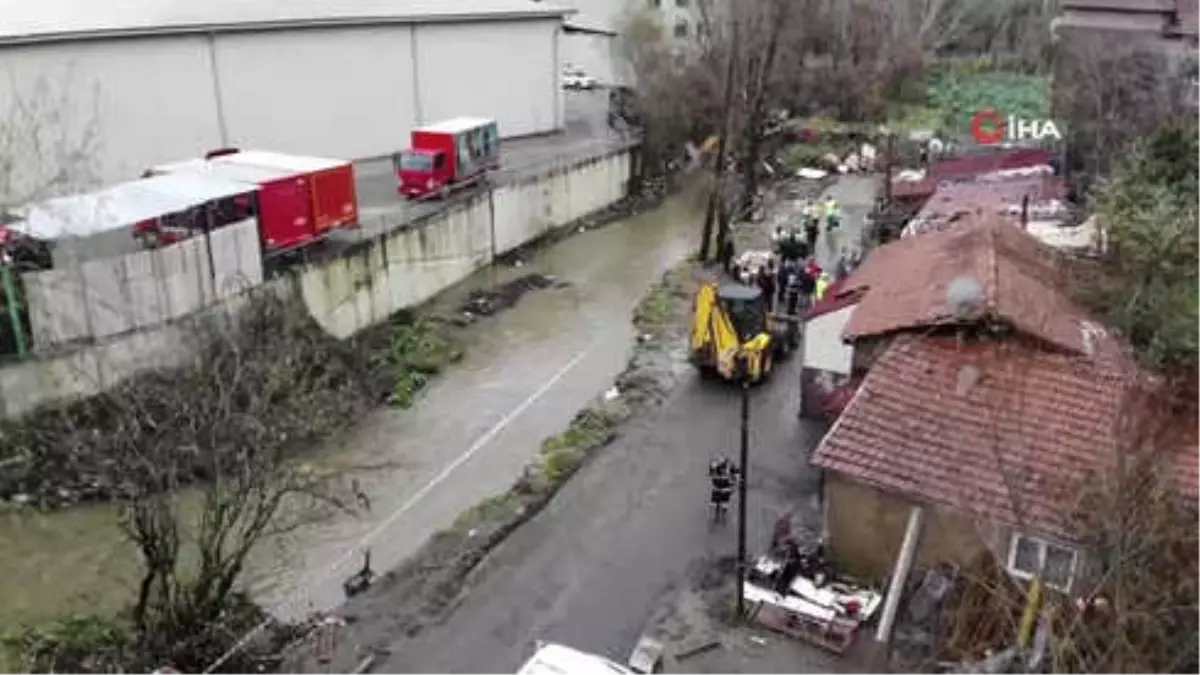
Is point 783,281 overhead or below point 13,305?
below

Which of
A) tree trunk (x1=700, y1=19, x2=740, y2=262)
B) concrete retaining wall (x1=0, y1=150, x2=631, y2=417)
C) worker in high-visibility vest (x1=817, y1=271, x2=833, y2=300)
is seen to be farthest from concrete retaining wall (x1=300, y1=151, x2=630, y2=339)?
worker in high-visibility vest (x1=817, y1=271, x2=833, y2=300)

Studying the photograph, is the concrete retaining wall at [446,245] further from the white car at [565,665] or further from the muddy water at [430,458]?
the white car at [565,665]

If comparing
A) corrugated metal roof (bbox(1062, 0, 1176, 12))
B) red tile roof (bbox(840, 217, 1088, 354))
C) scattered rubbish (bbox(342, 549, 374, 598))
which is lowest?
scattered rubbish (bbox(342, 549, 374, 598))

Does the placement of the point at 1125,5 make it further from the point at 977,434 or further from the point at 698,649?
the point at 698,649

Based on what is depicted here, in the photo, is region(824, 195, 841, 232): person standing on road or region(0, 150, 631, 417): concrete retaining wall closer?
region(0, 150, 631, 417): concrete retaining wall

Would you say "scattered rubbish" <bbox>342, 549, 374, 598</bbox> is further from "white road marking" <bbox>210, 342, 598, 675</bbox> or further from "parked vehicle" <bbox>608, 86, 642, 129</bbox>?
"parked vehicle" <bbox>608, 86, 642, 129</bbox>

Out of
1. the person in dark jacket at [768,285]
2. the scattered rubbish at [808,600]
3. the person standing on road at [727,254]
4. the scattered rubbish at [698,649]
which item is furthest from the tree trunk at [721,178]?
the scattered rubbish at [698,649]

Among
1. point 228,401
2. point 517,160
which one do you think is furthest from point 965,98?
point 228,401
